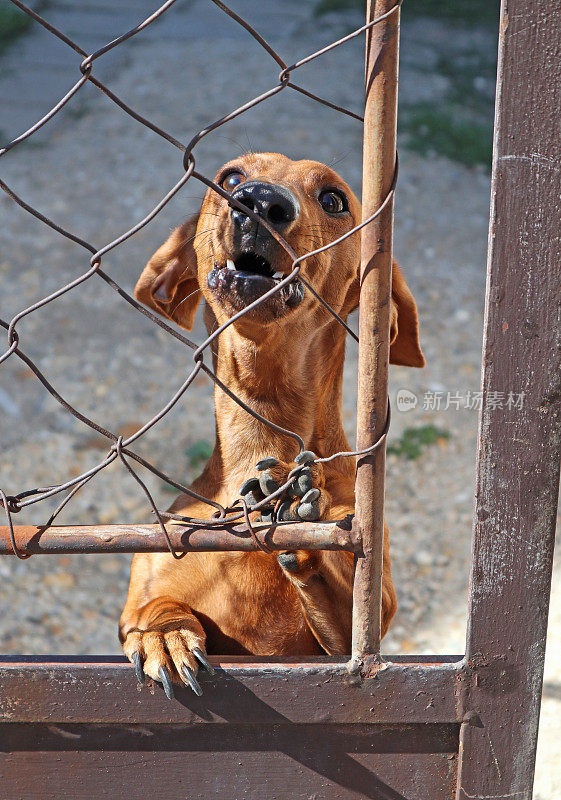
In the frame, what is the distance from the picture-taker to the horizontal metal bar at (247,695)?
1.57m

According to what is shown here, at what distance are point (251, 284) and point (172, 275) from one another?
0.80 m

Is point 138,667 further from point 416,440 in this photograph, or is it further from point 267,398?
point 416,440

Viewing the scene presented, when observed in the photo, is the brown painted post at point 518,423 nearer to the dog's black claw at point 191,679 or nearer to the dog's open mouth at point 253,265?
the dog's black claw at point 191,679

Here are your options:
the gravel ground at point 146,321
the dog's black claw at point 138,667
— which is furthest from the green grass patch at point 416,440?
the dog's black claw at point 138,667

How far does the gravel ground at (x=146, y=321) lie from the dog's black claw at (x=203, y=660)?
165 centimetres

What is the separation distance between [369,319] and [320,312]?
2.77 ft

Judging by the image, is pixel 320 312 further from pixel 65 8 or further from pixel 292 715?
pixel 65 8

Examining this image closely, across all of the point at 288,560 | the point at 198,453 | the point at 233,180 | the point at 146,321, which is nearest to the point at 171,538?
the point at 288,560

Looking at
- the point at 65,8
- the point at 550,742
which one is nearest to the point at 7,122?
the point at 65,8

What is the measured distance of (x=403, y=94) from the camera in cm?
814

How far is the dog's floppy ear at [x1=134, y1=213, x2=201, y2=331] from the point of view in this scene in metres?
2.62

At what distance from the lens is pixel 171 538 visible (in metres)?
1.56

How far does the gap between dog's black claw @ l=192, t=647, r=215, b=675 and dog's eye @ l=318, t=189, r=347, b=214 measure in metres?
1.26

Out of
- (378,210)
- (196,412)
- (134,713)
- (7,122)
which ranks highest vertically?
(7,122)
